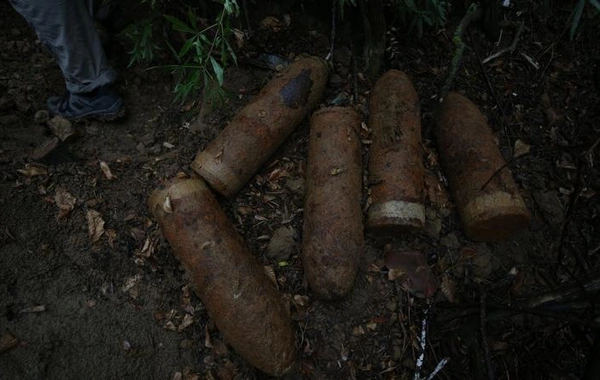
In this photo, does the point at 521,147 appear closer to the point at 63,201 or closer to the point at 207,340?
the point at 207,340

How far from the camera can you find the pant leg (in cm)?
222

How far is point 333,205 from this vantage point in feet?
6.93

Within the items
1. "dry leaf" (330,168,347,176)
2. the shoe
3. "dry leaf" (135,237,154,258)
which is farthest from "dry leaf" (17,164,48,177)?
"dry leaf" (330,168,347,176)

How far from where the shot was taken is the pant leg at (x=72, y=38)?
2.22 meters

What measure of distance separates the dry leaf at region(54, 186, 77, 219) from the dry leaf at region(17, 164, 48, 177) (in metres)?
0.13

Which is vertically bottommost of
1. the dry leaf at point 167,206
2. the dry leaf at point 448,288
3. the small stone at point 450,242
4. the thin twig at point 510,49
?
the dry leaf at point 448,288

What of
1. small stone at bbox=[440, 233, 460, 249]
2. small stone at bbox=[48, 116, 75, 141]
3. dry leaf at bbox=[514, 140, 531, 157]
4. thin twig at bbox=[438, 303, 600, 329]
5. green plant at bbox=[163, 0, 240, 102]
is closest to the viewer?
thin twig at bbox=[438, 303, 600, 329]

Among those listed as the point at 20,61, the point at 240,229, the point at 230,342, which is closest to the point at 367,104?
the point at 240,229

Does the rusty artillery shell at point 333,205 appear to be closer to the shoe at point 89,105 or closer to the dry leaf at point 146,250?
the dry leaf at point 146,250

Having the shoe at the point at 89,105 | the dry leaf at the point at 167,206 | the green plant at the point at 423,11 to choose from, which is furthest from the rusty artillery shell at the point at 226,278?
the green plant at the point at 423,11

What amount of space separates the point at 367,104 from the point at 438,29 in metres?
0.97

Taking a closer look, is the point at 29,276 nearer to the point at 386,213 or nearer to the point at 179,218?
the point at 179,218

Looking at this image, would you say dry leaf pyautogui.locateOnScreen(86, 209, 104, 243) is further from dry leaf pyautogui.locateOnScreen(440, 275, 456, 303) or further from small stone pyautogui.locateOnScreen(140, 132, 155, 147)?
dry leaf pyautogui.locateOnScreen(440, 275, 456, 303)

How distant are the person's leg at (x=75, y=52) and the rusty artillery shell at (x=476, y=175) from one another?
6.55ft
